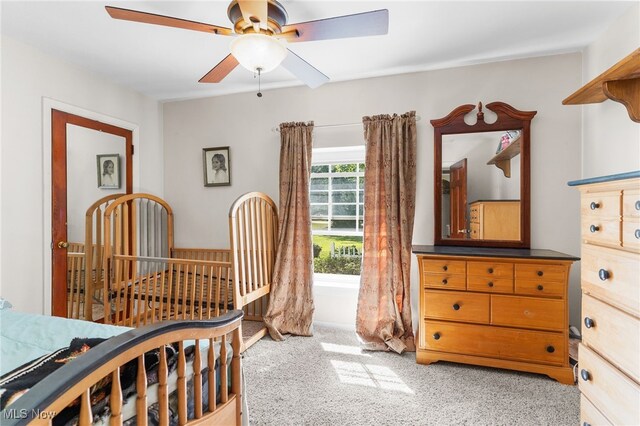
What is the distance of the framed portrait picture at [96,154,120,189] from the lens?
3.01 meters

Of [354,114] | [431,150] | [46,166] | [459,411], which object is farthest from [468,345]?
[46,166]

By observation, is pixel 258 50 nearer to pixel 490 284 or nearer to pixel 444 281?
pixel 444 281

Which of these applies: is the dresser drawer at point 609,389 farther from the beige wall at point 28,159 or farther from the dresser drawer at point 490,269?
the beige wall at point 28,159

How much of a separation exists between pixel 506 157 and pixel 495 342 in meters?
1.46

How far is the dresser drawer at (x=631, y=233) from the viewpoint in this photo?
3.64ft

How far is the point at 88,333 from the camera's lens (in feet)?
4.91

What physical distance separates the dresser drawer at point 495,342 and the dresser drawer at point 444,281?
0.26m

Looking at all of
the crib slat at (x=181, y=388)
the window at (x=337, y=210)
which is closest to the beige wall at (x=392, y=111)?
the window at (x=337, y=210)

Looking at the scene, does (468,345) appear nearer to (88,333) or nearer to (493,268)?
(493,268)

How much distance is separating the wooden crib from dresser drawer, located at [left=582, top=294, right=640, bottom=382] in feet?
6.92

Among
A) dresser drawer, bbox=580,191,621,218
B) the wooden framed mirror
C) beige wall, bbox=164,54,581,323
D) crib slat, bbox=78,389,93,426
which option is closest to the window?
beige wall, bbox=164,54,581,323

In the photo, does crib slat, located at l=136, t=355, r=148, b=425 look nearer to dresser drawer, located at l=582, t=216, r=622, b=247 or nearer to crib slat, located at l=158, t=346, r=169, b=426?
crib slat, located at l=158, t=346, r=169, b=426

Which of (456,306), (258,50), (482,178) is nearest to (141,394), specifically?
(258,50)

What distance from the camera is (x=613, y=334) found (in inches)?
48.1
